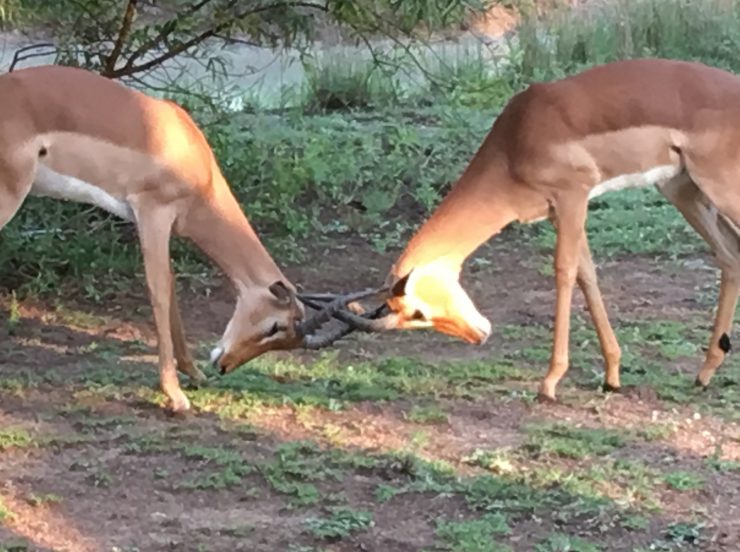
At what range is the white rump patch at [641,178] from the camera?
569 centimetres

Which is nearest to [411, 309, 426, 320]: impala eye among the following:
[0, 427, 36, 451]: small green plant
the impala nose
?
the impala nose

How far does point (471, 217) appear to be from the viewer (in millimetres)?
5734

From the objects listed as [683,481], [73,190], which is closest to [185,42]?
[73,190]

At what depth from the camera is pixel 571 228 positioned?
5.64 metres

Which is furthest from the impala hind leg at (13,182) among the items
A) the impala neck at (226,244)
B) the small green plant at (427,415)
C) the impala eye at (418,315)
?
the small green plant at (427,415)

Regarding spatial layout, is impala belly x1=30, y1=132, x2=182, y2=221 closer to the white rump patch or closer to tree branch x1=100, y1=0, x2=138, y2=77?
the white rump patch

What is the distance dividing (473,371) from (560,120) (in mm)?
1235

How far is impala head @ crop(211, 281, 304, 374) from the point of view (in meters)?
Result: 5.37

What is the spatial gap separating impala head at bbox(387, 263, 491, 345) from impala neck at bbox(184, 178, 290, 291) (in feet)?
1.70

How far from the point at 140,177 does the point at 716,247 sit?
264 centimetres

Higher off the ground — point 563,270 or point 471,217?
point 471,217

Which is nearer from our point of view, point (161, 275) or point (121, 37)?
point (161, 275)

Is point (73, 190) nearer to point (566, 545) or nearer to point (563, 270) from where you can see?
point (563, 270)

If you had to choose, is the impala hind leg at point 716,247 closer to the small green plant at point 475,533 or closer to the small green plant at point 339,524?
the small green plant at point 475,533
